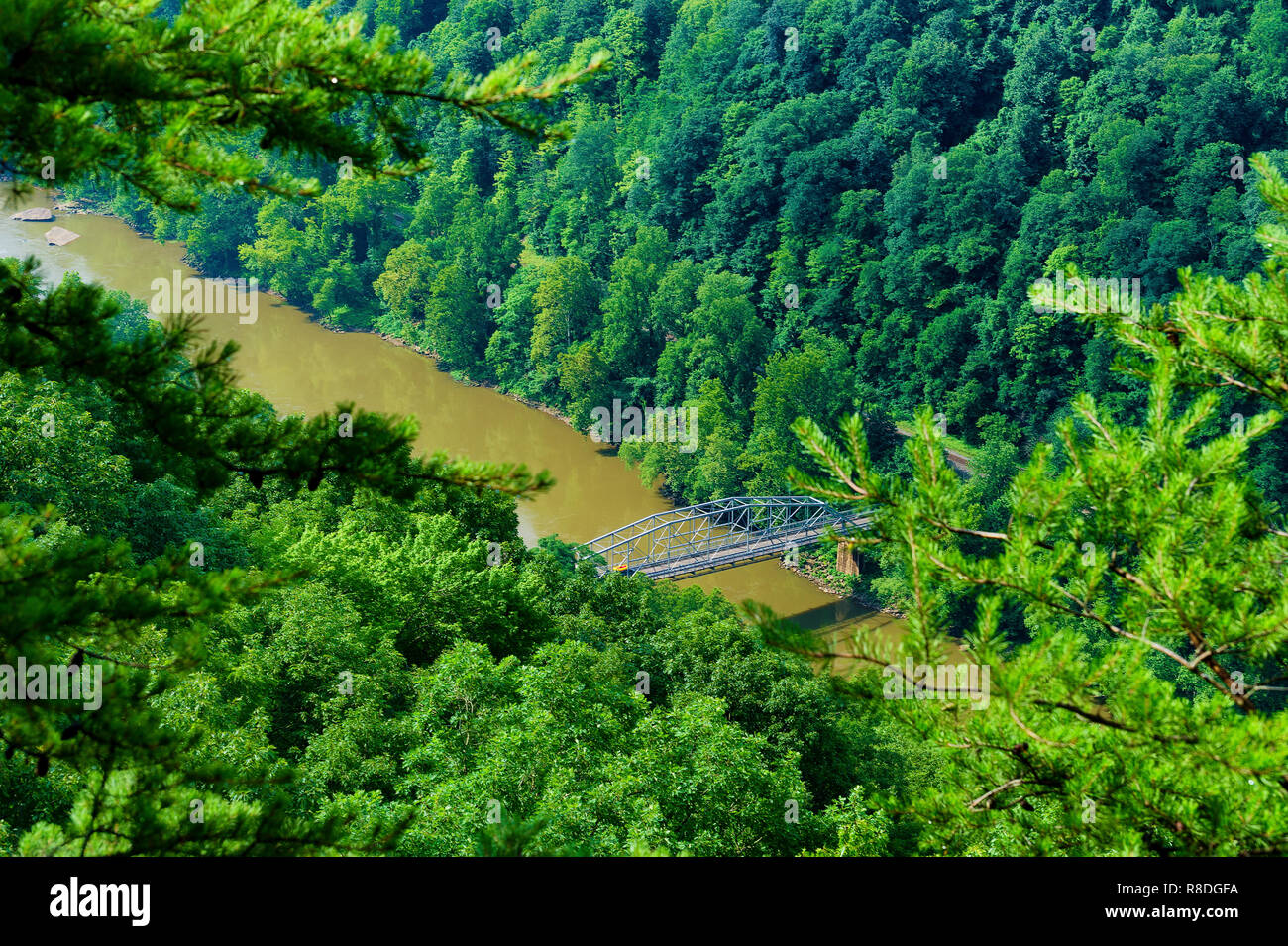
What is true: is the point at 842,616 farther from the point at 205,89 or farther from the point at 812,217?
the point at 205,89

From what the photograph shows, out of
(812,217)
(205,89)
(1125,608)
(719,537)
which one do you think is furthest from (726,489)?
(205,89)

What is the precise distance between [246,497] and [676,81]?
1283 inches

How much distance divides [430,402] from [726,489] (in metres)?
13.6

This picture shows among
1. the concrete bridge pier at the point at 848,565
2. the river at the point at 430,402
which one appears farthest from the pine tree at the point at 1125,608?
the concrete bridge pier at the point at 848,565

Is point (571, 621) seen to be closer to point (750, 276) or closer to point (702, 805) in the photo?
point (702, 805)

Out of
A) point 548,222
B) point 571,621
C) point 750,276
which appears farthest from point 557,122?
point 548,222

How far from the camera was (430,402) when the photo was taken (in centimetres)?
4200

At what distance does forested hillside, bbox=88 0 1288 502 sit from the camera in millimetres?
34281

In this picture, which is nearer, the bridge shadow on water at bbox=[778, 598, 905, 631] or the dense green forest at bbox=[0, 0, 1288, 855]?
the dense green forest at bbox=[0, 0, 1288, 855]

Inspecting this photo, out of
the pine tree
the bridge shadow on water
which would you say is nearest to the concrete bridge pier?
the bridge shadow on water

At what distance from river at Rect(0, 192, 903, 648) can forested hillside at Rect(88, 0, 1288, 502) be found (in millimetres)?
1217

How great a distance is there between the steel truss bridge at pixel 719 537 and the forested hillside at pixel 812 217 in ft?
3.99

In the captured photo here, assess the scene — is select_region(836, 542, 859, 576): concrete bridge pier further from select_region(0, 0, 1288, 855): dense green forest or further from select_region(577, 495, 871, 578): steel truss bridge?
select_region(0, 0, 1288, 855): dense green forest
